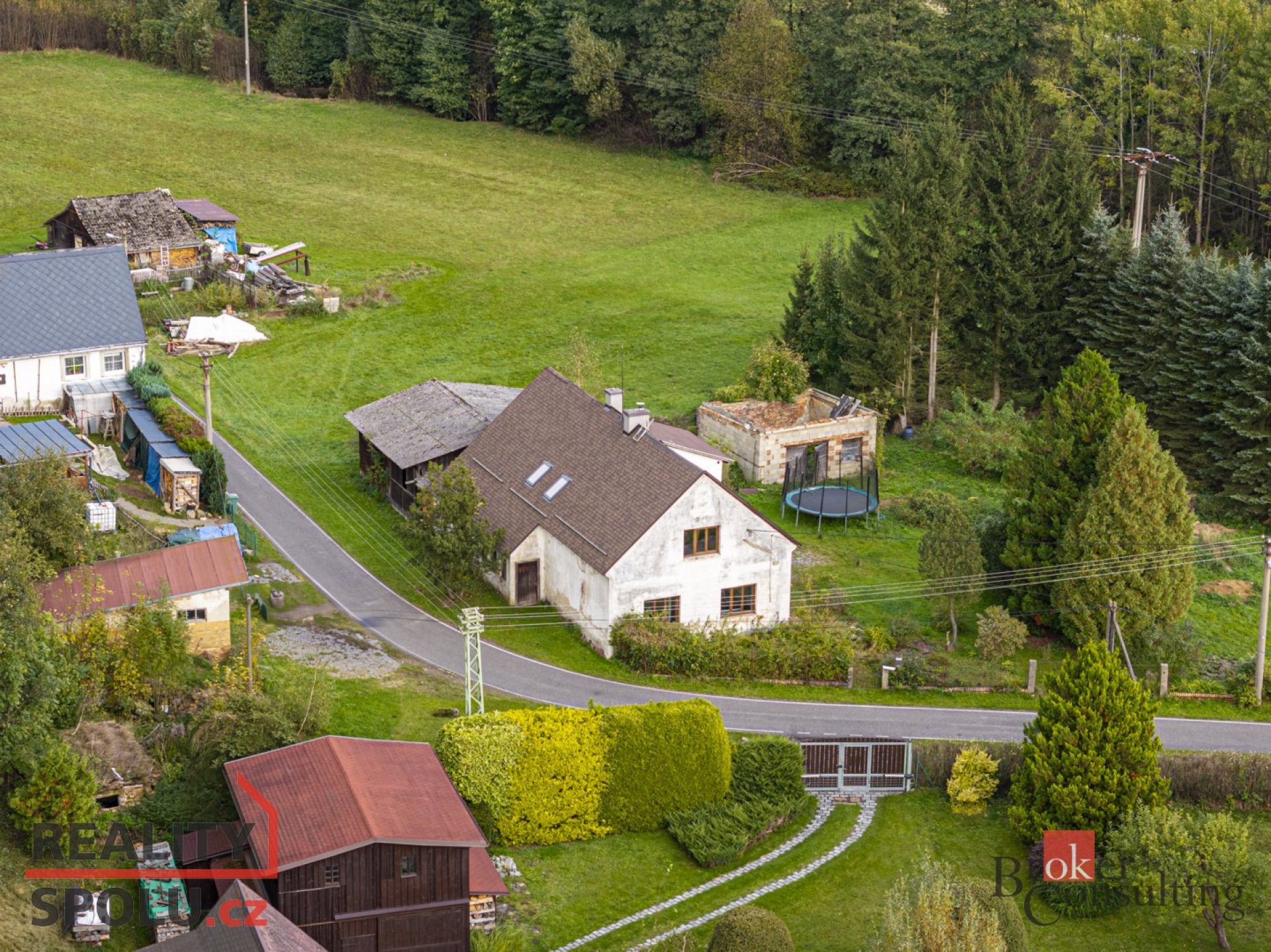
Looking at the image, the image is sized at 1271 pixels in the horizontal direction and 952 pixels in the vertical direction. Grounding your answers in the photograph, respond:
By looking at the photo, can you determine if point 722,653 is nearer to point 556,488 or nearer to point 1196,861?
point 556,488

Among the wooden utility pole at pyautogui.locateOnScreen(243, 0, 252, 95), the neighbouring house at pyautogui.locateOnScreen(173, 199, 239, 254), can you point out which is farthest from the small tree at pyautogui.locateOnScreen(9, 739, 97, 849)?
the wooden utility pole at pyautogui.locateOnScreen(243, 0, 252, 95)

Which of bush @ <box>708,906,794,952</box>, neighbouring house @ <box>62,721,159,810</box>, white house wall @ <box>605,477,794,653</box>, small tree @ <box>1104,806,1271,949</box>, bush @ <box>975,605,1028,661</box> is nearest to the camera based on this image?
bush @ <box>708,906,794,952</box>

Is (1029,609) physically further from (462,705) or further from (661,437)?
(462,705)

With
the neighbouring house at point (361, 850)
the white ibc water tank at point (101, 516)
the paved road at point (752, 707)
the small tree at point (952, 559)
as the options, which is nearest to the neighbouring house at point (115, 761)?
the neighbouring house at point (361, 850)

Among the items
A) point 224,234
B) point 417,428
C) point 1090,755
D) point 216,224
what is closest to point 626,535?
point 417,428

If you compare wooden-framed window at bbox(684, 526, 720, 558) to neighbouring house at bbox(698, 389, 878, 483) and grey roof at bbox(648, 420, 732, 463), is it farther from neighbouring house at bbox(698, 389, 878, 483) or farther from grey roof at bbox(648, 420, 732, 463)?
neighbouring house at bbox(698, 389, 878, 483)

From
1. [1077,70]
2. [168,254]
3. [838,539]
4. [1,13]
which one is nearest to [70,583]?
[838,539]
